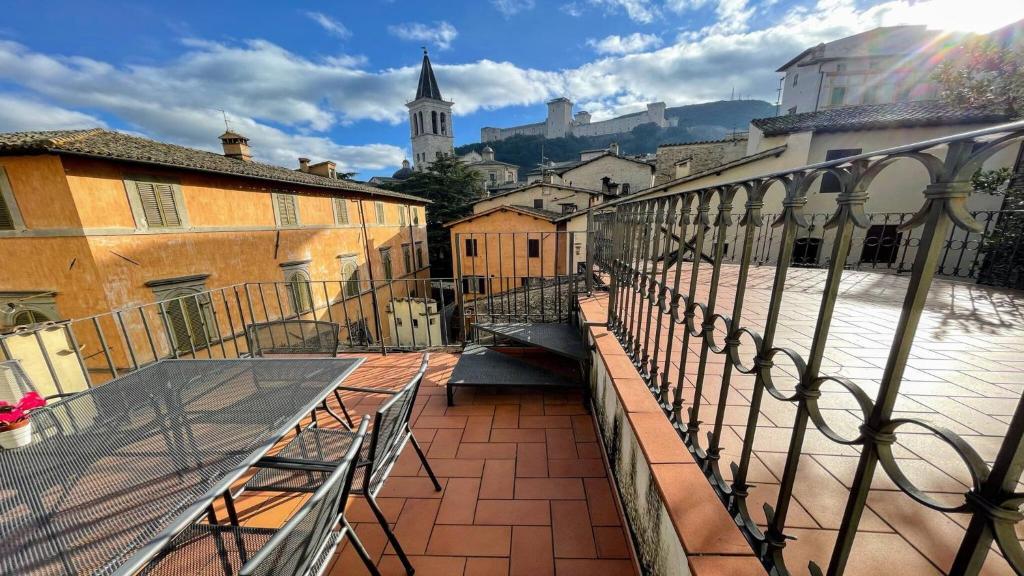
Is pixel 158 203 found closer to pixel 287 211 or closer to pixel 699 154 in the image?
pixel 287 211

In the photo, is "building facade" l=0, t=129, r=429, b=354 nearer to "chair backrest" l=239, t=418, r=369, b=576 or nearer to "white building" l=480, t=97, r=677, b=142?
"chair backrest" l=239, t=418, r=369, b=576

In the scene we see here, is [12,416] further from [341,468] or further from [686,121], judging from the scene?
[686,121]

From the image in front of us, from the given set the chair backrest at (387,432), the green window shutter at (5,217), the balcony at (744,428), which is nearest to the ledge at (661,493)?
the balcony at (744,428)

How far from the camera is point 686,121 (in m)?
49.6

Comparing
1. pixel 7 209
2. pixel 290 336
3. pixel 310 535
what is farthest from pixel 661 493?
pixel 7 209

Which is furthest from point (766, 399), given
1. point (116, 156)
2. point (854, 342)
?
point (116, 156)

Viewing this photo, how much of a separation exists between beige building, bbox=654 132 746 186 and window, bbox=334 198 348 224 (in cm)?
1567

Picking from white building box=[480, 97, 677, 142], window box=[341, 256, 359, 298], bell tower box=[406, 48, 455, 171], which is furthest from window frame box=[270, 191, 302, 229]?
white building box=[480, 97, 677, 142]

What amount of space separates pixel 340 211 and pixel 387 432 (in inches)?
536

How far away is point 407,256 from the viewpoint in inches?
714

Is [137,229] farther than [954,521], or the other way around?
Result: [137,229]

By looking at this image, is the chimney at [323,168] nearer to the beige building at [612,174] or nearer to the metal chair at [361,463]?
the beige building at [612,174]

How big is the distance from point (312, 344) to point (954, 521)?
3.88 metres

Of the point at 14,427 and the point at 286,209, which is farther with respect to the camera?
the point at 286,209
